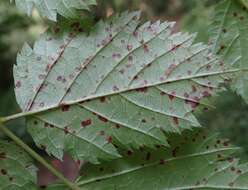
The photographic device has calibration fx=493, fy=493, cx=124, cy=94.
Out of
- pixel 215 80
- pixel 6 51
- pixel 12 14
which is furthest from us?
pixel 6 51

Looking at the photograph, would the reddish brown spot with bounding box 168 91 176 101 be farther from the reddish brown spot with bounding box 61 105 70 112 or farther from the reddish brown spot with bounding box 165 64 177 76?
the reddish brown spot with bounding box 61 105 70 112

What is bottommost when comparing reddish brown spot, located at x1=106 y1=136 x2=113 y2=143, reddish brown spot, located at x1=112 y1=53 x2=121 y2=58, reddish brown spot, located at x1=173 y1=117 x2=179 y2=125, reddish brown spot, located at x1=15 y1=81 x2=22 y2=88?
reddish brown spot, located at x1=106 y1=136 x2=113 y2=143

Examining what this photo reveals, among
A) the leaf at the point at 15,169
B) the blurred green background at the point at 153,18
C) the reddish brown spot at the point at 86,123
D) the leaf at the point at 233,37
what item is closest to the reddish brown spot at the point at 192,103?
the leaf at the point at 233,37

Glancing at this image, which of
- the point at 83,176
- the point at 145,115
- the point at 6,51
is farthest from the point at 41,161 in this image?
the point at 6,51

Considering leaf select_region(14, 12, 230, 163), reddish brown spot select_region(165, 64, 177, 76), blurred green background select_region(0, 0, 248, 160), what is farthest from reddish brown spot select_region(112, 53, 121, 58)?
blurred green background select_region(0, 0, 248, 160)

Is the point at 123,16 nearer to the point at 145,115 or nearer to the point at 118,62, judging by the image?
the point at 118,62

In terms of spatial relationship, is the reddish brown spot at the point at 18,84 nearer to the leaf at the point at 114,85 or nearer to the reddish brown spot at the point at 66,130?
the leaf at the point at 114,85

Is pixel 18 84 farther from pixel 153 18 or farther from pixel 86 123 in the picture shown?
pixel 153 18
